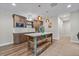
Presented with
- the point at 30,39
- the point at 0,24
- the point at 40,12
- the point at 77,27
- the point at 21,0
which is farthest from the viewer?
the point at 77,27

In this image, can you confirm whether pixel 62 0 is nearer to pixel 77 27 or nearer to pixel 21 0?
pixel 21 0

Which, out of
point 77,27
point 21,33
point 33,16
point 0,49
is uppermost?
point 33,16

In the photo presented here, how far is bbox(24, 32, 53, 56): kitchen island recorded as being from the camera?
2.77 metres

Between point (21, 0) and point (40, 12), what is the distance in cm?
143

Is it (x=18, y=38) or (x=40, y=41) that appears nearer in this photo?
(x=40, y=41)

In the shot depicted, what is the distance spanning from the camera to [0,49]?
2846 millimetres

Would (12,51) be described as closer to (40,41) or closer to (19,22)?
(40,41)

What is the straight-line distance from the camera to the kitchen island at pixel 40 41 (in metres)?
2.77

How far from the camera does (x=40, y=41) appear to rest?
3.24 metres

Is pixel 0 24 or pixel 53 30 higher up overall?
pixel 0 24

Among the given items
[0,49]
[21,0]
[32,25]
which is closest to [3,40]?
[0,49]

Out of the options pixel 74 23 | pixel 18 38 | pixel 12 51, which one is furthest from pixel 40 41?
pixel 74 23

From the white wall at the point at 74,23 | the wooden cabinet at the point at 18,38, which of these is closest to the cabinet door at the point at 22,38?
the wooden cabinet at the point at 18,38

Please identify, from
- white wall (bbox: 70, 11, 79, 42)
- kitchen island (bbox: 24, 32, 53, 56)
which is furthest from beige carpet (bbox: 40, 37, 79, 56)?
white wall (bbox: 70, 11, 79, 42)
